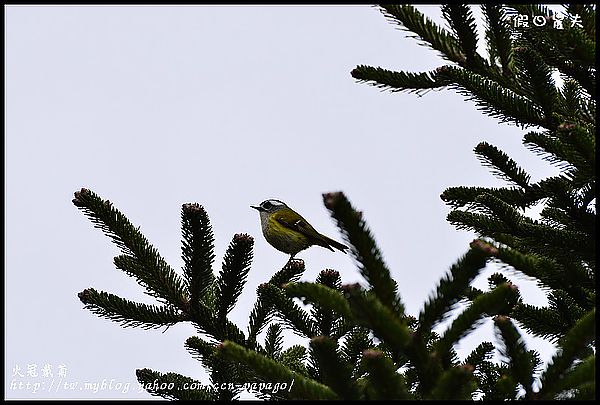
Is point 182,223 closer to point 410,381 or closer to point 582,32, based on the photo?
point 410,381

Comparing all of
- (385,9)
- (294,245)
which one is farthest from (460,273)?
(294,245)

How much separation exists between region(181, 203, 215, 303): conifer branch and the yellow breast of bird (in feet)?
14.4

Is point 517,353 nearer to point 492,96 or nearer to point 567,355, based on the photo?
point 567,355

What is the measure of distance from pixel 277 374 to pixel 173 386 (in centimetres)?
141

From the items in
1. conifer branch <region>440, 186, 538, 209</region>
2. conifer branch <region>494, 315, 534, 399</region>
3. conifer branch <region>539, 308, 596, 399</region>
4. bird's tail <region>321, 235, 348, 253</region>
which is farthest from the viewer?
bird's tail <region>321, 235, 348, 253</region>

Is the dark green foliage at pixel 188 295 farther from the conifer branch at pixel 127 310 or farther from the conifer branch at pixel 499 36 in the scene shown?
the conifer branch at pixel 499 36

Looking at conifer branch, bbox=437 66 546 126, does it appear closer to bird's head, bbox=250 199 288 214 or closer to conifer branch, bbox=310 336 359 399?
conifer branch, bbox=310 336 359 399

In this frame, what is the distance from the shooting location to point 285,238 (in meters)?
7.89

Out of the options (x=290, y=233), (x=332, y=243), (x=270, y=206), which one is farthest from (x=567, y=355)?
(x=270, y=206)

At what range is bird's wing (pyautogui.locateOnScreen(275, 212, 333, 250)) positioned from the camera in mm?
7918

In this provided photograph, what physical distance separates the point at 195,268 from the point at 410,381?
132 cm

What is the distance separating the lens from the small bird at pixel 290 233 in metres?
7.90

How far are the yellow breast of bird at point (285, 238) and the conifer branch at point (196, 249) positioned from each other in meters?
4.38

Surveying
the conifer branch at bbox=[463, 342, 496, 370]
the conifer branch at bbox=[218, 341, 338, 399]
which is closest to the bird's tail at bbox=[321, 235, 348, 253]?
the conifer branch at bbox=[463, 342, 496, 370]
